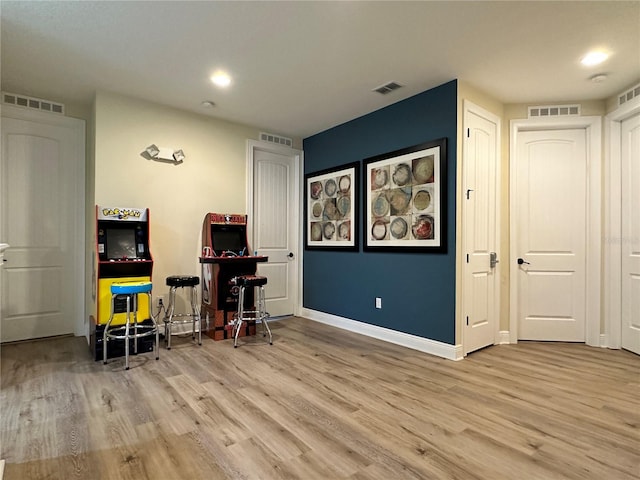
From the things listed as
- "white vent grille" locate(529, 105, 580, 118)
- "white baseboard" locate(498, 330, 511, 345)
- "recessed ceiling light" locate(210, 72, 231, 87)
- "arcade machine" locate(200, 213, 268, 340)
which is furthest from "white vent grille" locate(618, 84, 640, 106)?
"arcade machine" locate(200, 213, 268, 340)

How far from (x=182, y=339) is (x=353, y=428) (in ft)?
8.71

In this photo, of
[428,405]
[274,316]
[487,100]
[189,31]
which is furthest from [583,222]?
[189,31]

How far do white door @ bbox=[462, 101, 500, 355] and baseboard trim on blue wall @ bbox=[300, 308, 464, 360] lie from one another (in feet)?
0.63

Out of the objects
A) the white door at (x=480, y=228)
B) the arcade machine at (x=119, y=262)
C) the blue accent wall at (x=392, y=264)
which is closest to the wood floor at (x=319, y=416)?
the arcade machine at (x=119, y=262)

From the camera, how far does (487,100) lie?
12.5 ft

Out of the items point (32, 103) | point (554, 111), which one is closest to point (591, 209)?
point (554, 111)

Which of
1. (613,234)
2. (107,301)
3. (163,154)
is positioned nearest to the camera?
(107,301)

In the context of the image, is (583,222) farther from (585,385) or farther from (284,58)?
(284,58)

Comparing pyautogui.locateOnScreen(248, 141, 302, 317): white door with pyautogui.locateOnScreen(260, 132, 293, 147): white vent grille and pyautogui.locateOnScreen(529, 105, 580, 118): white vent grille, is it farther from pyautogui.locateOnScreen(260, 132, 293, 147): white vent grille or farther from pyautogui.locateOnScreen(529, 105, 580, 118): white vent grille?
pyautogui.locateOnScreen(529, 105, 580, 118): white vent grille

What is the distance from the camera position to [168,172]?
4.21 m

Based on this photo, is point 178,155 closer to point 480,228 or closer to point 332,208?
point 332,208

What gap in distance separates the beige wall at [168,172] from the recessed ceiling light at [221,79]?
39.5 inches

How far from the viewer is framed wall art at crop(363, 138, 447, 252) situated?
355cm

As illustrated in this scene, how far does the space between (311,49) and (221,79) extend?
1064 millimetres
